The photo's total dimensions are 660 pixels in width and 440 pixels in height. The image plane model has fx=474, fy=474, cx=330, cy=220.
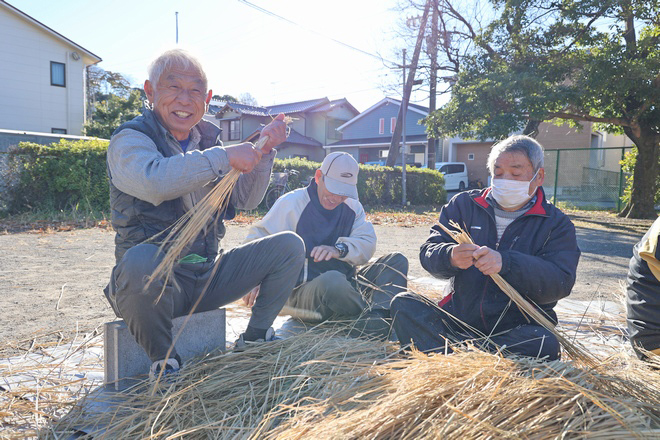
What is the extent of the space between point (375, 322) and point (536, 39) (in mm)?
10602

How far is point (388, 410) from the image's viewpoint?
124 centimetres

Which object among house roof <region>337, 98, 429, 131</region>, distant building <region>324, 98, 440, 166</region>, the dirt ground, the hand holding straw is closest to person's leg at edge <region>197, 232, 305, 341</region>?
the hand holding straw

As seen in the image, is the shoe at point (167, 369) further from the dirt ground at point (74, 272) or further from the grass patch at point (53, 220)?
the grass patch at point (53, 220)

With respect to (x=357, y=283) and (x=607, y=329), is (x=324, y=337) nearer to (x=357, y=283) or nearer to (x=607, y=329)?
(x=357, y=283)

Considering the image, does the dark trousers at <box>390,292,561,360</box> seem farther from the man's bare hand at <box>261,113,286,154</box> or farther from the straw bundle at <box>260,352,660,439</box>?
the man's bare hand at <box>261,113,286,154</box>

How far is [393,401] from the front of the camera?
1278mm

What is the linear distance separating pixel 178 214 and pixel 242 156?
403 millimetres

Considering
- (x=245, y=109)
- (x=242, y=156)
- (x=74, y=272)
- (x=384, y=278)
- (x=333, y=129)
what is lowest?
(x=74, y=272)

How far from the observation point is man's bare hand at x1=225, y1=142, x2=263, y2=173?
1871mm

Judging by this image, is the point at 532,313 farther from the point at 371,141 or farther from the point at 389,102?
the point at 389,102

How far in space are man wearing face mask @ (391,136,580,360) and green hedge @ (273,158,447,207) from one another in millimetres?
10855

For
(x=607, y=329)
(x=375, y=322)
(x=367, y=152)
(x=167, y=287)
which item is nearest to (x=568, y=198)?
(x=607, y=329)

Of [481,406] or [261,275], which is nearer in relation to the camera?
[481,406]

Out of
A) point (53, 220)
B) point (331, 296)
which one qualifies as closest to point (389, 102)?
point (53, 220)
